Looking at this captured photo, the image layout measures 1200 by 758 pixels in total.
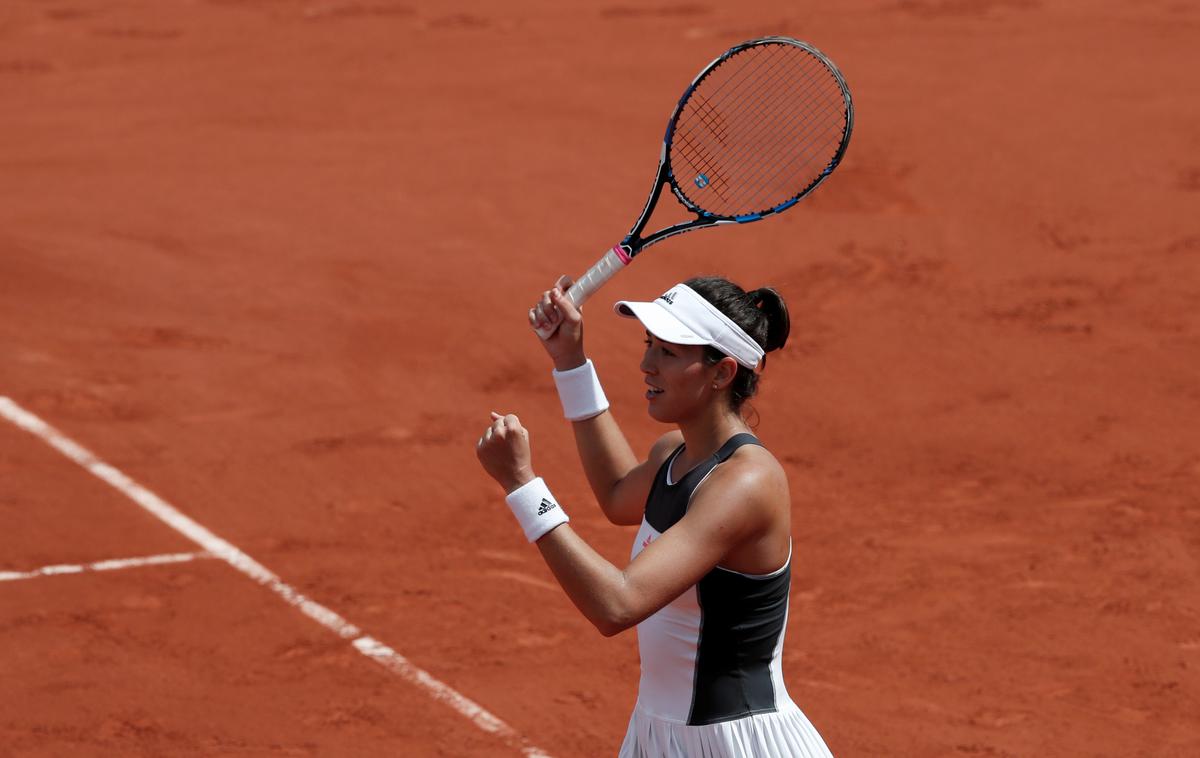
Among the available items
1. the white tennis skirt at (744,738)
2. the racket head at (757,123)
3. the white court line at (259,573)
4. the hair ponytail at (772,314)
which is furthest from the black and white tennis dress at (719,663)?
the racket head at (757,123)

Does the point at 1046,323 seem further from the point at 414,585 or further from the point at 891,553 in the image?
the point at 414,585

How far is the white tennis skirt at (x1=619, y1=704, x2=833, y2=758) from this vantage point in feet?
12.3

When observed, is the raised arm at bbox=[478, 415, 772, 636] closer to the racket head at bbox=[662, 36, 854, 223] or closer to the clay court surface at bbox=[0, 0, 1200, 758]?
the clay court surface at bbox=[0, 0, 1200, 758]

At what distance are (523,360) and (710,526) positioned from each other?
719 centimetres

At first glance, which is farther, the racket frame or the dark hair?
the racket frame

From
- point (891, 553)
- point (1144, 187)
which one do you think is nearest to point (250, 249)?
point (891, 553)

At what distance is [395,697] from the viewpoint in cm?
678

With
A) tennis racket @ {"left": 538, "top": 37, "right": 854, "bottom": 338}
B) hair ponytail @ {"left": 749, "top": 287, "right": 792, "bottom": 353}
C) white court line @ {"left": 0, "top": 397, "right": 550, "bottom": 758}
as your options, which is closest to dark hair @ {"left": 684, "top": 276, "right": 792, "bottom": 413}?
hair ponytail @ {"left": 749, "top": 287, "right": 792, "bottom": 353}

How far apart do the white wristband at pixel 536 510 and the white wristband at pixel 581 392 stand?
2.30ft

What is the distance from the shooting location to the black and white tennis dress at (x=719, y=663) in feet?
12.2

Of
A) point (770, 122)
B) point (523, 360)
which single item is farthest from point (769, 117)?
point (523, 360)

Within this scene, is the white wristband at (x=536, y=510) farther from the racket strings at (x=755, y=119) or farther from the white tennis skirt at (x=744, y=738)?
the racket strings at (x=755, y=119)

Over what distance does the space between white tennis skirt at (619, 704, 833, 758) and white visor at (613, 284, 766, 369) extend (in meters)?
0.88

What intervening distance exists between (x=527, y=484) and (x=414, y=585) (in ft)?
14.6
